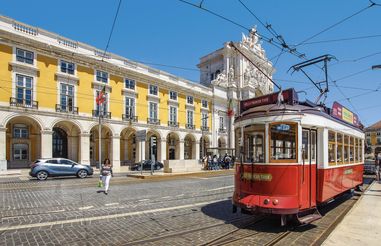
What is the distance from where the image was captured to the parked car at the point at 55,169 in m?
19.9

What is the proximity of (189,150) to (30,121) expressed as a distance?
26065mm

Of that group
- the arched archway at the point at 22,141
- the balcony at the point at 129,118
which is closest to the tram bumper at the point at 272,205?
the arched archway at the point at 22,141

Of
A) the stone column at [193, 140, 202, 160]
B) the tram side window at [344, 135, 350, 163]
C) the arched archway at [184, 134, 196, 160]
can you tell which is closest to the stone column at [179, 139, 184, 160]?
the arched archway at [184, 134, 196, 160]

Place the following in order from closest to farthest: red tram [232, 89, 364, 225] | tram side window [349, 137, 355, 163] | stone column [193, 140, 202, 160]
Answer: red tram [232, 89, 364, 225] < tram side window [349, 137, 355, 163] < stone column [193, 140, 202, 160]

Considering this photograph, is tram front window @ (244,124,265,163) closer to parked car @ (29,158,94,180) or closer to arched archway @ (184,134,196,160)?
parked car @ (29,158,94,180)

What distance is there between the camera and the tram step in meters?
6.61

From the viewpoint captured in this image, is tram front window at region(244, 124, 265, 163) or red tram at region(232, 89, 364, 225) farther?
tram front window at region(244, 124, 265, 163)

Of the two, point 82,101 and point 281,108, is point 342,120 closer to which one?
point 281,108

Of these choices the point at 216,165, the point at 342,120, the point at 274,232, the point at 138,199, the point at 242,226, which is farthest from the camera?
the point at 216,165

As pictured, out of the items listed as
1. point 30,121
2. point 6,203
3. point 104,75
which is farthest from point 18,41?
point 6,203

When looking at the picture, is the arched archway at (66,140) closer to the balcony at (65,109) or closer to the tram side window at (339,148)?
the balcony at (65,109)

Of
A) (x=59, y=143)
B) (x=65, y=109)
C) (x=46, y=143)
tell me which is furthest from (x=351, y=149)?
(x=59, y=143)

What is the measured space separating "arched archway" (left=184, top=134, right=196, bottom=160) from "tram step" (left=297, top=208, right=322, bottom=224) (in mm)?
39601

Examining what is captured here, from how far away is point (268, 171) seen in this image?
685 centimetres
